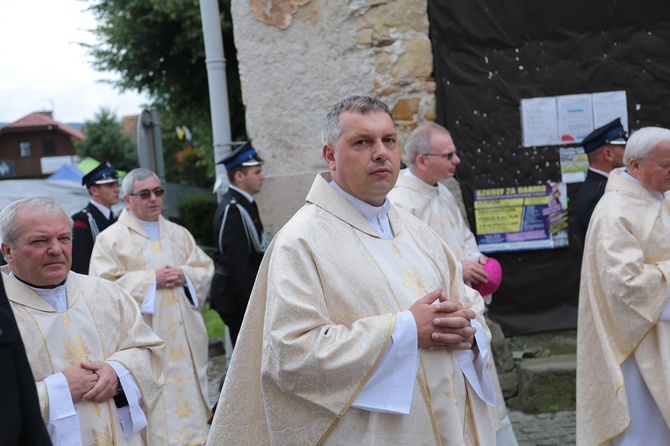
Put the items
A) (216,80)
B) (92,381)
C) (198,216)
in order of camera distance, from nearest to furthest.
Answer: (92,381), (216,80), (198,216)

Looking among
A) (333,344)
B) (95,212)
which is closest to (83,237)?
(95,212)

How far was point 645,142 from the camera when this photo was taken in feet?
15.6

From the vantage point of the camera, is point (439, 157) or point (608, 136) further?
point (608, 136)

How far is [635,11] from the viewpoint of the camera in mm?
6984

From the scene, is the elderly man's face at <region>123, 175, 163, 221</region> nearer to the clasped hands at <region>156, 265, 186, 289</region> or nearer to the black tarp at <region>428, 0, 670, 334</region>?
the clasped hands at <region>156, 265, 186, 289</region>

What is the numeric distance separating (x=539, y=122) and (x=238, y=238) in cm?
261

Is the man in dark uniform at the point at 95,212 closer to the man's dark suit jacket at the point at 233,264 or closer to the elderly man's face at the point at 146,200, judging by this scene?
the elderly man's face at the point at 146,200

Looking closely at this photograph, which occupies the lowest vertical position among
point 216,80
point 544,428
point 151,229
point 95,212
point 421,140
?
point 544,428

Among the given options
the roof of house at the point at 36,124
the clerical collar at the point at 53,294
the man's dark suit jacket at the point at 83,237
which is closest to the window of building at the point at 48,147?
the roof of house at the point at 36,124

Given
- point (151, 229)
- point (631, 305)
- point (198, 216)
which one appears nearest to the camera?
point (631, 305)

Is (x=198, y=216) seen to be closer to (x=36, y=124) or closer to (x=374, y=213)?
(x=374, y=213)

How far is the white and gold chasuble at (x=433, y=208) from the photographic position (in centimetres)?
563

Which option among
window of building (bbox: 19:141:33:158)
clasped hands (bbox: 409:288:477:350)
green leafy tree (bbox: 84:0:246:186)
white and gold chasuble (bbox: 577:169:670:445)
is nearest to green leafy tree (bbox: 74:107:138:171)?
green leafy tree (bbox: 84:0:246:186)

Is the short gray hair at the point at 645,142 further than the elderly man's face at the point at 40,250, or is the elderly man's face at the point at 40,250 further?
the short gray hair at the point at 645,142
